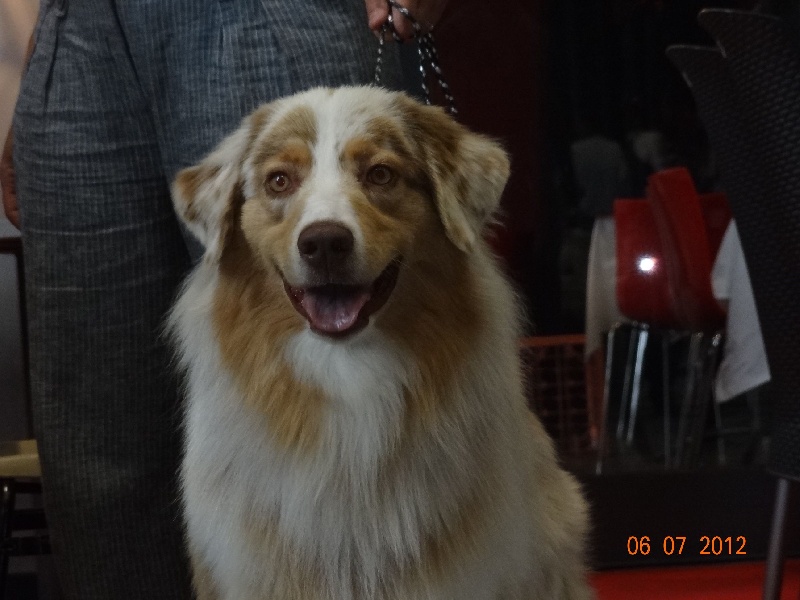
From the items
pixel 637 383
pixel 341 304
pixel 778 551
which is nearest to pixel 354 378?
pixel 341 304

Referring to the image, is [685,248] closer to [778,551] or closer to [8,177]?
[778,551]

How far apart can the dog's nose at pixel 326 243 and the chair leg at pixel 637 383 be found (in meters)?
3.32

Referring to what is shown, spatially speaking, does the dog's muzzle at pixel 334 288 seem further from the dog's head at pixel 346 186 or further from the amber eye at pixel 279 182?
the amber eye at pixel 279 182

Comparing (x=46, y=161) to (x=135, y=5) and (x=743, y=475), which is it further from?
(x=743, y=475)

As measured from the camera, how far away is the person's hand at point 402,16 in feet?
5.16

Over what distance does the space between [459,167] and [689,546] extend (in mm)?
1848

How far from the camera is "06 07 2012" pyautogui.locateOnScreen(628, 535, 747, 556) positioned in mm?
2924

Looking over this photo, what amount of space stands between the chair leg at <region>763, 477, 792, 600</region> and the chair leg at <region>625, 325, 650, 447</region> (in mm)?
2637

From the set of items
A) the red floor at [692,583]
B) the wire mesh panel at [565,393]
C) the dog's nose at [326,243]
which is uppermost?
the dog's nose at [326,243]

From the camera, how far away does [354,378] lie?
1.52 meters

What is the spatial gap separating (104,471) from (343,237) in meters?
0.67

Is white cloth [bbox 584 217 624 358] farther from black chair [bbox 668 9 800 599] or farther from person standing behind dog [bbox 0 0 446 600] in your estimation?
person standing behind dog [bbox 0 0 446 600]

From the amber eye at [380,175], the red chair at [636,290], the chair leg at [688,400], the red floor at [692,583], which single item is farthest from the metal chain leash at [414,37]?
the chair leg at [688,400]

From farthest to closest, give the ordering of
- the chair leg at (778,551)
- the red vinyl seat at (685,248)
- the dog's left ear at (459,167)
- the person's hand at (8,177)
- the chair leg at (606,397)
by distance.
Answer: the chair leg at (606,397) → the red vinyl seat at (685,248) → the person's hand at (8,177) → the chair leg at (778,551) → the dog's left ear at (459,167)
